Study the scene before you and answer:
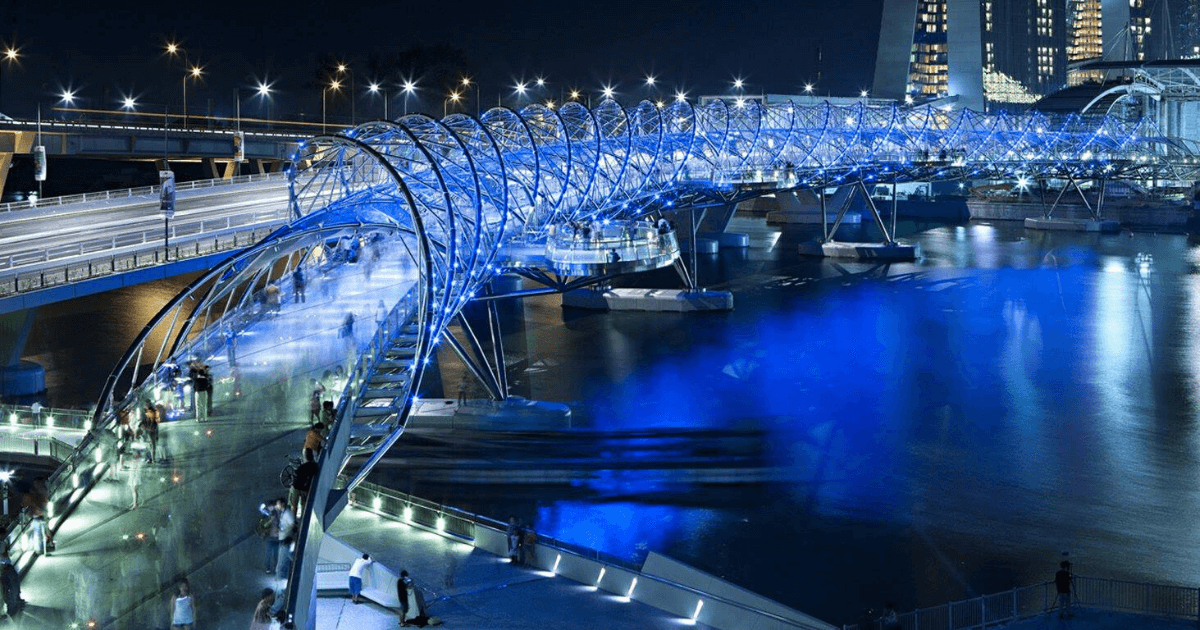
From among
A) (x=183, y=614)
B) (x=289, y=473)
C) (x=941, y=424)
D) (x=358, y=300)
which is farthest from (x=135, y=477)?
(x=941, y=424)

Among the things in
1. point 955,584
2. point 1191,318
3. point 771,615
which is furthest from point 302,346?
point 1191,318

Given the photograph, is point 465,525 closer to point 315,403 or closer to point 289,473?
point 315,403

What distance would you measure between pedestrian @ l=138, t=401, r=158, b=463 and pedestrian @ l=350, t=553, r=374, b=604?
8.91 ft

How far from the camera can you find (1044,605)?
51.5 ft

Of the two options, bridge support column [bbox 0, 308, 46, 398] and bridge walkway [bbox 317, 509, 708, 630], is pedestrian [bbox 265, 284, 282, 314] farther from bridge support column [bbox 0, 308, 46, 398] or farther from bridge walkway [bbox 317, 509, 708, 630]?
bridge support column [bbox 0, 308, 46, 398]

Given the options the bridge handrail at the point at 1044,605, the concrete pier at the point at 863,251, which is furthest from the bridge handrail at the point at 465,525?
the concrete pier at the point at 863,251

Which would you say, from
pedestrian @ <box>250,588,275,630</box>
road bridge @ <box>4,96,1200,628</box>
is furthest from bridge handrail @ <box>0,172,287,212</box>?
pedestrian @ <box>250,588,275,630</box>

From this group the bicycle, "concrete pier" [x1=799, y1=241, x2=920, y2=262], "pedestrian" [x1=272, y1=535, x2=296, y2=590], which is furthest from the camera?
"concrete pier" [x1=799, y1=241, x2=920, y2=262]

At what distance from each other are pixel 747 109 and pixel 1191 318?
24495 millimetres

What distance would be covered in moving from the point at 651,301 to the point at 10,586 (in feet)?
115

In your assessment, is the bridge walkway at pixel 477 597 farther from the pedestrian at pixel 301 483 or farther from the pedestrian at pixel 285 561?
the pedestrian at pixel 285 561

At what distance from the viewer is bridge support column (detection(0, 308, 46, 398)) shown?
31188mm

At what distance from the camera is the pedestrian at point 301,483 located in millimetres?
12633

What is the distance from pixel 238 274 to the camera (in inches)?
907
